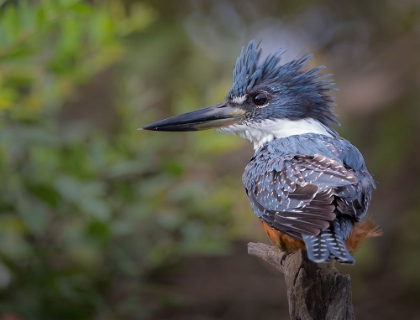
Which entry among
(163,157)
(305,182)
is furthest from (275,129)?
(163,157)

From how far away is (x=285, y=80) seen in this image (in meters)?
3.36

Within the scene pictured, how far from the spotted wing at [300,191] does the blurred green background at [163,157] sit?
94 cm

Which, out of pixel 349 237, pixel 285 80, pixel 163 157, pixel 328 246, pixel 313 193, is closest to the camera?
pixel 328 246

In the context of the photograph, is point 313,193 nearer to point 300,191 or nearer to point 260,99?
point 300,191

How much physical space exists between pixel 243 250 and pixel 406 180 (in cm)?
163

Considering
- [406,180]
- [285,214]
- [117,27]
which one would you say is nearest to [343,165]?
[285,214]

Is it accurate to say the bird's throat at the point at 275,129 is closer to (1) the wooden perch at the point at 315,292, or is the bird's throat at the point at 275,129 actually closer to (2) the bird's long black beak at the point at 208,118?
(2) the bird's long black beak at the point at 208,118

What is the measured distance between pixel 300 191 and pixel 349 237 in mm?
318

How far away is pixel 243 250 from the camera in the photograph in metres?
5.79

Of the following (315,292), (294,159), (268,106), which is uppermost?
(268,106)

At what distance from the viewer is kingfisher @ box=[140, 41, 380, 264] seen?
252cm

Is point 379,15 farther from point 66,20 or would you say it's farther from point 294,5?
point 66,20

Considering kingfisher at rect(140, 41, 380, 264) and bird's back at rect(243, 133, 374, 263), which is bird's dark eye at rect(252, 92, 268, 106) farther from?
bird's back at rect(243, 133, 374, 263)

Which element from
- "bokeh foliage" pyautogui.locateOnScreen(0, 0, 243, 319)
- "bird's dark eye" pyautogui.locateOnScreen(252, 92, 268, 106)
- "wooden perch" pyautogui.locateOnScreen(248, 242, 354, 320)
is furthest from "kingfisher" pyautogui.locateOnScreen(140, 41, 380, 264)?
"bokeh foliage" pyautogui.locateOnScreen(0, 0, 243, 319)
